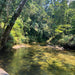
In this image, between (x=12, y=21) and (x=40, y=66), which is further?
(x=40, y=66)

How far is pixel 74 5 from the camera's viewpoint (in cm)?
2347

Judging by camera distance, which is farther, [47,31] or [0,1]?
[47,31]

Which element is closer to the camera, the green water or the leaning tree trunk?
the green water

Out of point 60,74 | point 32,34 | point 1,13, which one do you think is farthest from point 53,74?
point 32,34

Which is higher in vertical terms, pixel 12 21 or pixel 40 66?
pixel 12 21

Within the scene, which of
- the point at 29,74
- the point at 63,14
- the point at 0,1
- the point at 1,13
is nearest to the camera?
the point at 29,74

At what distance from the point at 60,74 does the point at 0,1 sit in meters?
6.02

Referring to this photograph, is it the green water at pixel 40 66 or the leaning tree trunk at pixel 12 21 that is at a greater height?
the leaning tree trunk at pixel 12 21

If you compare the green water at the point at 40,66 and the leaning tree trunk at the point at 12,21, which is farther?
the leaning tree trunk at the point at 12,21

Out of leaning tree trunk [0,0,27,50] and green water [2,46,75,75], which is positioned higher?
leaning tree trunk [0,0,27,50]

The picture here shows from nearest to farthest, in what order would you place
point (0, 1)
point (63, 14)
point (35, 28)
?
1. point (0, 1)
2. point (63, 14)
3. point (35, 28)

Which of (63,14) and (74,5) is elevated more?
(74,5)

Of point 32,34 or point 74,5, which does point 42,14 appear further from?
point 74,5

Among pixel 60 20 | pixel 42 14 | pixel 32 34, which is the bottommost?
pixel 32 34
